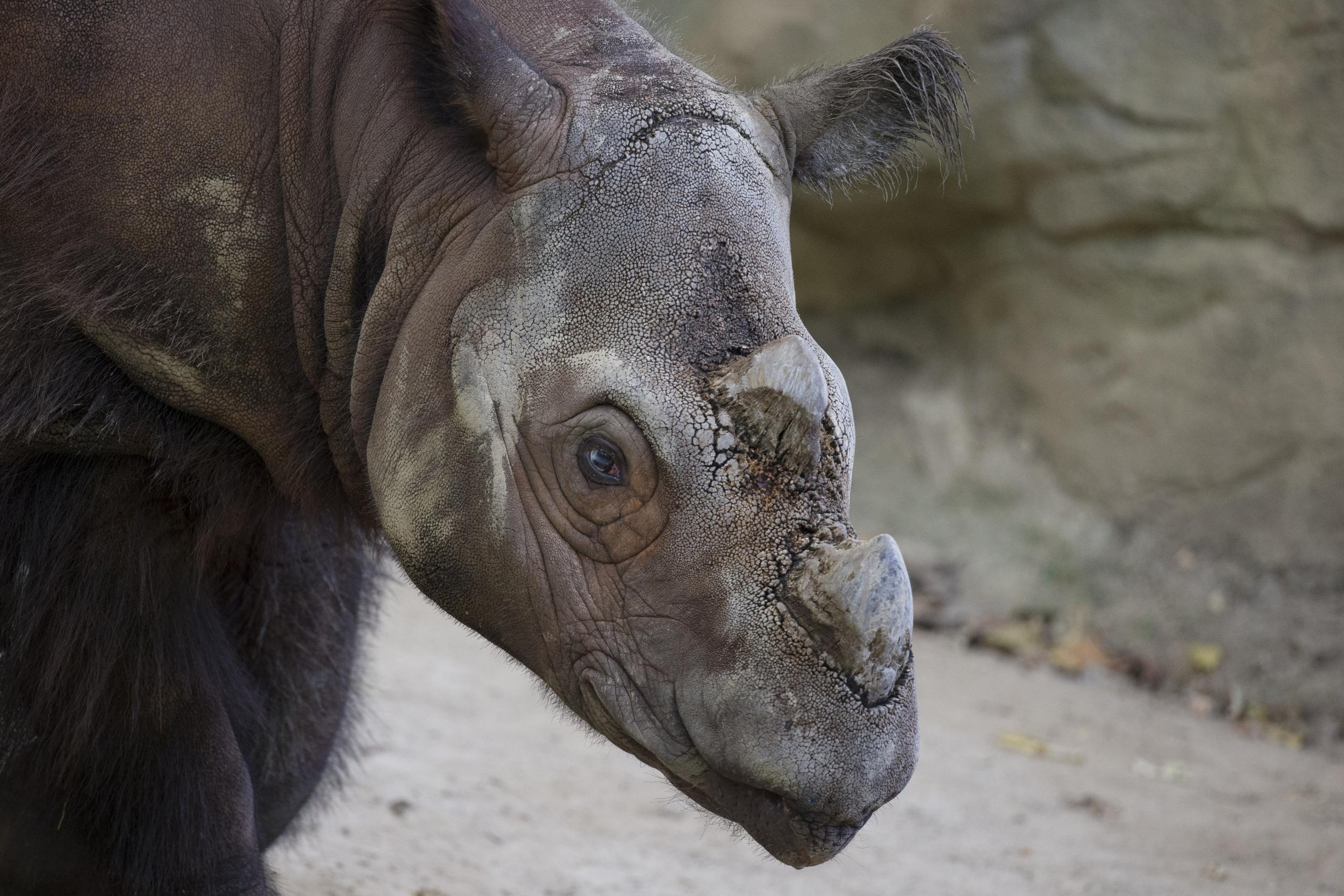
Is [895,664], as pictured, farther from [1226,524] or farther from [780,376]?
[1226,524]

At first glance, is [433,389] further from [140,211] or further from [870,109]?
[870,109]


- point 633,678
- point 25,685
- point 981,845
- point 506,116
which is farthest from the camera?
point 981,845

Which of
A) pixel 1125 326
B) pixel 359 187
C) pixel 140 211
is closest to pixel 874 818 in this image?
pixel 359 187

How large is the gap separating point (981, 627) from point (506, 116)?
18.0 ft

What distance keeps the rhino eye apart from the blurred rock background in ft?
15.6

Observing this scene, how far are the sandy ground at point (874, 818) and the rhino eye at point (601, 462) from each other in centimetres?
187

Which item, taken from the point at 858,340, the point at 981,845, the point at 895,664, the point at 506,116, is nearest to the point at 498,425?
the point at 506,116

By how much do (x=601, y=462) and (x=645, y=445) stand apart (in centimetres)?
9

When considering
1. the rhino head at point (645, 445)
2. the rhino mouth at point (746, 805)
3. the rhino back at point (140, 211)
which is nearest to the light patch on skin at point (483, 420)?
the rhino head at point (645, 445)

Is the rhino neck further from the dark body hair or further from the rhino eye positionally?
the rhino eye

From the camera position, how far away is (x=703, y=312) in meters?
2.37

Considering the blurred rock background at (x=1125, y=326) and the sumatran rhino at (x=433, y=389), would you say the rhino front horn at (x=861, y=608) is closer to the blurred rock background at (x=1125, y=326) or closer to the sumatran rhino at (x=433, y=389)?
the sumatran rhino at (x=433, y=389)

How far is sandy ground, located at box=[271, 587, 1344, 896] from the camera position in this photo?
4.32m

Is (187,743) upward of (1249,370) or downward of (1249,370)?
upward
